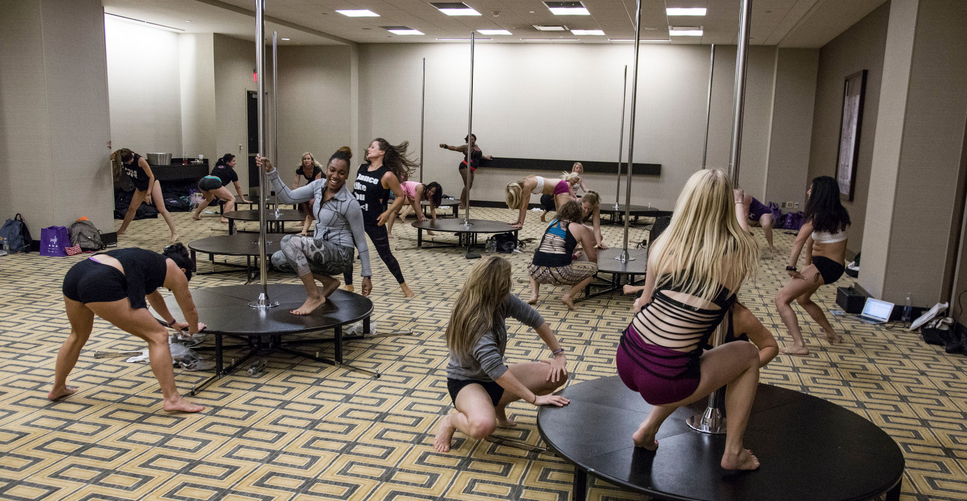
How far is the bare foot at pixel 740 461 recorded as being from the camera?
2941 mm

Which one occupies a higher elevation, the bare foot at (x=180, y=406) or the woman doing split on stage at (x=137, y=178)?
the woman doing split on stage at (x=137, y=178)

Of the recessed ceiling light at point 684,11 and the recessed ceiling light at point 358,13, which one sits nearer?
the recessed ceiling light at point 684,11

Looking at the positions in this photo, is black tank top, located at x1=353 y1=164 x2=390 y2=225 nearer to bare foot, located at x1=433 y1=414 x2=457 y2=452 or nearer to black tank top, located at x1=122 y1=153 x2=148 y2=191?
bare foot, located at x1=433 y1=414 x2=457 y2=452

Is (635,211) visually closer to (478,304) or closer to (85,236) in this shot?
(85,236)

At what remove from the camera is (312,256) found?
208 inches

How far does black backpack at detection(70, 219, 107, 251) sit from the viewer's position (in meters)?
9.45

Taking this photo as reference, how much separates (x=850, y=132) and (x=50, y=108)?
11285 millimetres

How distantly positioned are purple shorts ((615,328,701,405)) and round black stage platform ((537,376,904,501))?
1.11 ft

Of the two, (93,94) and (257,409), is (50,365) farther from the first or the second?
(93,94)

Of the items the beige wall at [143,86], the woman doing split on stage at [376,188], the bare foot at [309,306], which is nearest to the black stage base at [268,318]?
the bare foot at [309,306]

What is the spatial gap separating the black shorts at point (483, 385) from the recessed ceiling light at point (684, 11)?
926cm

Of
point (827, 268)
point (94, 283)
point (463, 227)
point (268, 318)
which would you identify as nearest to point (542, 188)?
point (463, 227)

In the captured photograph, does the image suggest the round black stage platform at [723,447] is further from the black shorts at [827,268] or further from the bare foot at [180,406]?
the black shorts at [827,268]

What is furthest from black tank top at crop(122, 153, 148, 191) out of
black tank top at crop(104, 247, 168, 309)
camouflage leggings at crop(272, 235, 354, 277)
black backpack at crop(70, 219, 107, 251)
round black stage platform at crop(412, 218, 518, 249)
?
black tank top at crop(104, 247, 168, 309)
